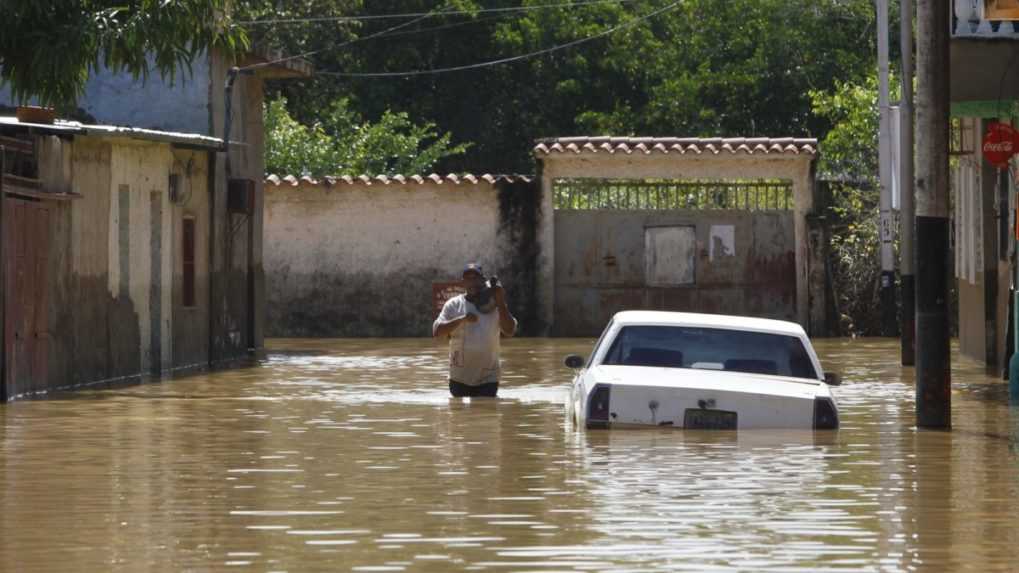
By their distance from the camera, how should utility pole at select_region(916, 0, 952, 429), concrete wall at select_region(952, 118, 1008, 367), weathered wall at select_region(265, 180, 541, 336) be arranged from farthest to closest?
1. weathered wall at select_region(265, 180, 541, 336)
2. concrete wall at select_region(952, 118, 1008, 367)
3. utility pole at select_region(916, 0, 952, 429)

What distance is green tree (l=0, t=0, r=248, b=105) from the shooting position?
62.5 ft

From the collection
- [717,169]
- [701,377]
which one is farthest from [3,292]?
[717,169]

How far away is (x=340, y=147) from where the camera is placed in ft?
159

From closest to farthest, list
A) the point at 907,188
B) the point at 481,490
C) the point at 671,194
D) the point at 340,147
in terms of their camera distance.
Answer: the point at 481,490 → the point at 907,188 → the point at 671,194 → the point at 340,147

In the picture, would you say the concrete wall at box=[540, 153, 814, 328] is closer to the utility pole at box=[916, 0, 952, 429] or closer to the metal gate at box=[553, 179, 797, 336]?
the metal gate at box=[553, 179, 797, 336]

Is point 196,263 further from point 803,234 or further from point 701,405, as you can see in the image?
point 701,405

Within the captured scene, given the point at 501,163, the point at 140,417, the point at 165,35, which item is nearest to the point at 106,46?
the point at 165,35

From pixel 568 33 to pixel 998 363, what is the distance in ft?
99.1

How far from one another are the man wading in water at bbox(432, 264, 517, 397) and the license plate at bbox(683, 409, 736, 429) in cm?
435

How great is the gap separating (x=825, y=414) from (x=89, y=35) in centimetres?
746

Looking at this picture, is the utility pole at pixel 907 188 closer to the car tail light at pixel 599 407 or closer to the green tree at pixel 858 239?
the green tree at pixel 858 239

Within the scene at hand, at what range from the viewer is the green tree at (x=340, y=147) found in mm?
46750

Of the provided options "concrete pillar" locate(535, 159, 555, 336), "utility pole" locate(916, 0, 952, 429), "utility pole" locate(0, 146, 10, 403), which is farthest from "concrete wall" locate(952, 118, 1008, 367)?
"utility pole" locate(0, 146, 10, 403)

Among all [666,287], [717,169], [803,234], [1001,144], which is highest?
[717,169]
